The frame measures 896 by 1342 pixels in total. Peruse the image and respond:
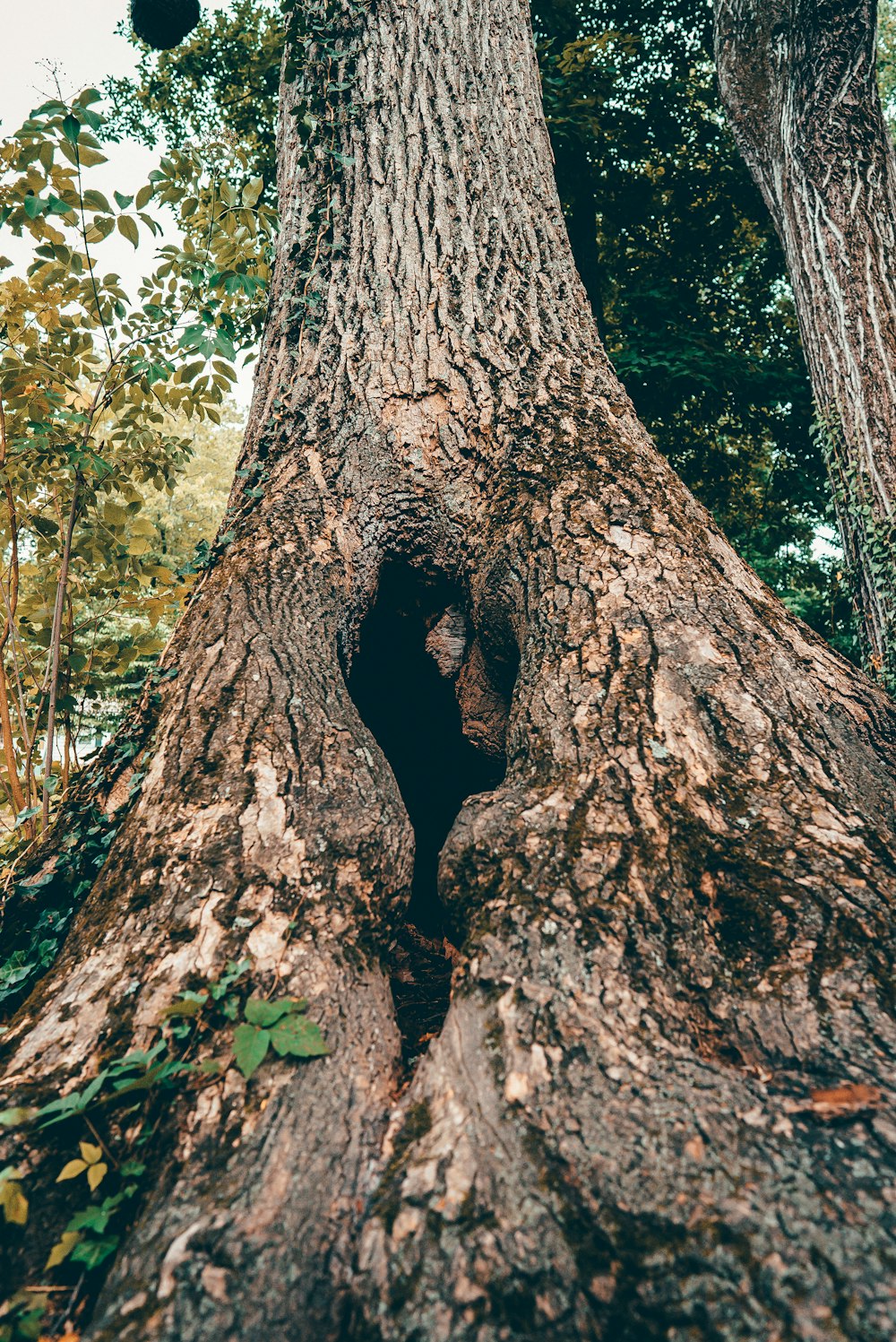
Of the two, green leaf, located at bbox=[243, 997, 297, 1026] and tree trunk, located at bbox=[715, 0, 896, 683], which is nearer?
green leaf, located at bbox=[243, 997, 297, 1026]

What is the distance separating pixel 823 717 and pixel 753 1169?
3.47ft

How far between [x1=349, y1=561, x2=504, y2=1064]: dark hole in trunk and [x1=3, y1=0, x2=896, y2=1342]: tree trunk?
0.08 ft

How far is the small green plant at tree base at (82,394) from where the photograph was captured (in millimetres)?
2369

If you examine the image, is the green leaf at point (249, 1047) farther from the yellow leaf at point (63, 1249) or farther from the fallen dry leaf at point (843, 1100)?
the fallen dry leaf at point (843, 1100)

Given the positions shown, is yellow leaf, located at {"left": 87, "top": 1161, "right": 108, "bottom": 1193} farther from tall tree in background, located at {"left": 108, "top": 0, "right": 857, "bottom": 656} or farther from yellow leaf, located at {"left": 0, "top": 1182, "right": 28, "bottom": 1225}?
tall tree in background, located at {"left": 108, "top": 0, "right": 857, "bottom": 656}

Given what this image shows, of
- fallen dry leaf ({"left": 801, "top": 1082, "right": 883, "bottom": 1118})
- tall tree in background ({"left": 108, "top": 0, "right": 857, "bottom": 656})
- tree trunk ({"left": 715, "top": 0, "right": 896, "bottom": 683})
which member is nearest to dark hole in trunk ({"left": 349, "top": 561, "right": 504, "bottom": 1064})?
fallen dry leaf ({"left": 801, "top": 1082, "right": 883, "bottom": 1118})

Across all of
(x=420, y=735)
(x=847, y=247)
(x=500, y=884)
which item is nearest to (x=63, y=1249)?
(x=500, y=884)

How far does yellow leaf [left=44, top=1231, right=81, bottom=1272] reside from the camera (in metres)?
1.08

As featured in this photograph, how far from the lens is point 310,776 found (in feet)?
5.65

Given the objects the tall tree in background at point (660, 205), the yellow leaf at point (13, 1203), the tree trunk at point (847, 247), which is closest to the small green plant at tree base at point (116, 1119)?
the yellow leaf at point (13, 1203)

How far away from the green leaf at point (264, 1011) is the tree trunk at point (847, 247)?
3.34 meters

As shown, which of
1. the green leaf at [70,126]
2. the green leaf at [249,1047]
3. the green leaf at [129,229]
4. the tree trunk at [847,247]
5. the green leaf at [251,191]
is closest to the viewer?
the green leaf at [249,1047]

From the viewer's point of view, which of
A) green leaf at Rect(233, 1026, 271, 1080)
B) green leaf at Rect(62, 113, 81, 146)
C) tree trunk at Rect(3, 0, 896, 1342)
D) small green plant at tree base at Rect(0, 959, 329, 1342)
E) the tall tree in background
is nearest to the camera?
tree trunk at Rect(3, 0, 896, 1342)

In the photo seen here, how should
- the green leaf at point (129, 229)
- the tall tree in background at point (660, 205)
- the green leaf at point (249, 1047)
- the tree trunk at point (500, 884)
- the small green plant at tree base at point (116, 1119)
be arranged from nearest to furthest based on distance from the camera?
the tree trunk at point (500, 884)
the small green plant at tree base at point (116, 1119)
the green leaf at point (249, 1047)
the green leaf at point (129, 229)
the tall tree in background at point (660, 205)
